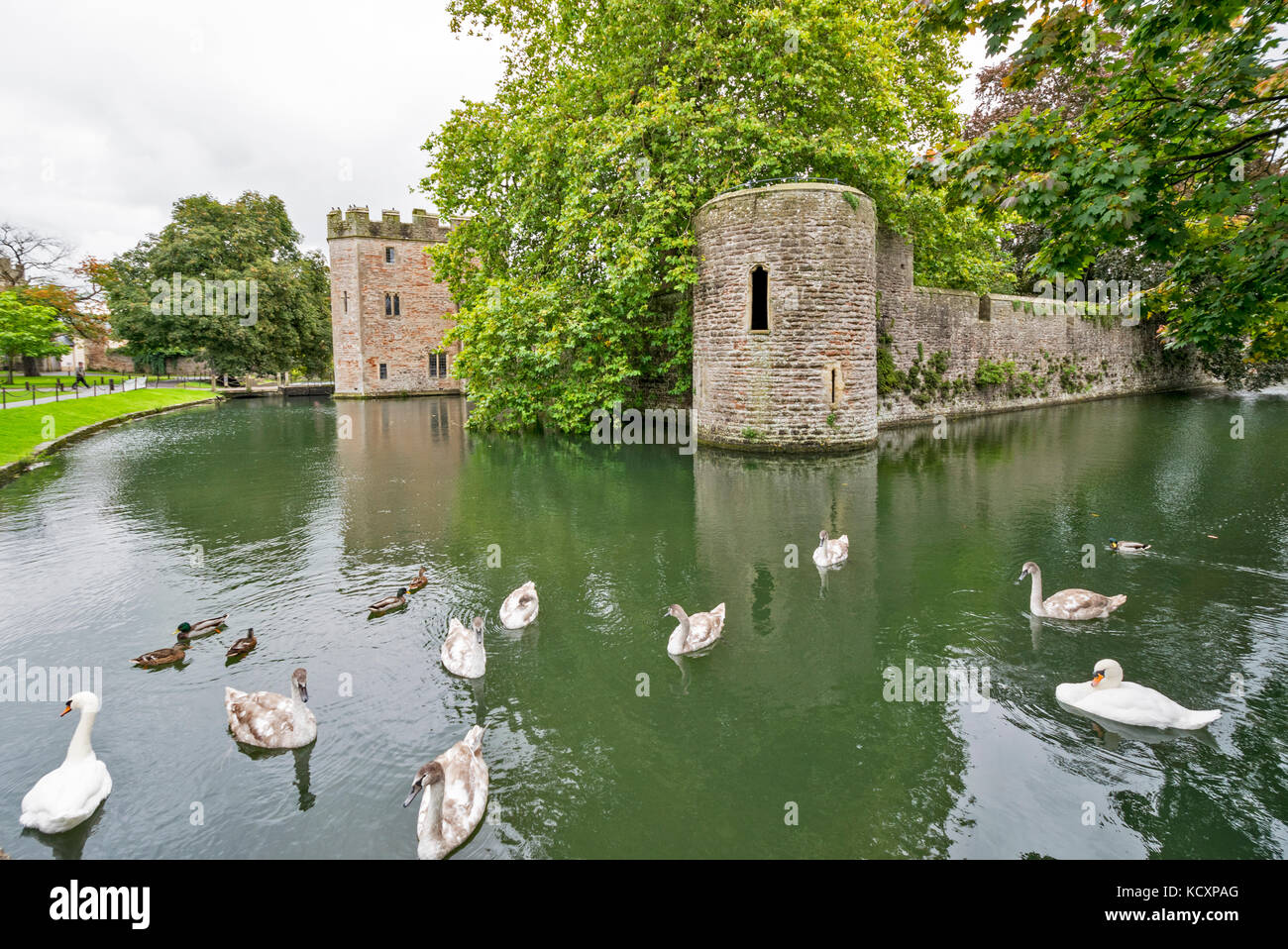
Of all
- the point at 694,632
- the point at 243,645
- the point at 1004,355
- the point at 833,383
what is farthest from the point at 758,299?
the point at 1004,355

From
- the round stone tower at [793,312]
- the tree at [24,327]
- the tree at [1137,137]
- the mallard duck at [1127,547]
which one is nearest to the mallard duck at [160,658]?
the tree at [1137,137]

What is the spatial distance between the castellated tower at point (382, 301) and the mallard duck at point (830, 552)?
38692 mm

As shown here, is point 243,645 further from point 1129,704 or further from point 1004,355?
point 1004,355

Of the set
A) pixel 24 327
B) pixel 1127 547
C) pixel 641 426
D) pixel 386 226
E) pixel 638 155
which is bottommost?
pixel 1127 547

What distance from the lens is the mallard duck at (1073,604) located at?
6883mm

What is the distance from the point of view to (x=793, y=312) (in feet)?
56.3

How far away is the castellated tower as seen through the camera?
42.5 metres

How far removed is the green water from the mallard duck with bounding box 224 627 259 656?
0.20 m

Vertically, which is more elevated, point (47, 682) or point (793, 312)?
point (793, 312)

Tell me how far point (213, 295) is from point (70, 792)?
45784mm

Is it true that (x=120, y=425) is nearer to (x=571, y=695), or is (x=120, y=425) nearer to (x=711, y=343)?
(x=711, y=343)

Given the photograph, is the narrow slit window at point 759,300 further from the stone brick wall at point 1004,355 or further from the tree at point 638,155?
the stone brick wall at point 1004,355

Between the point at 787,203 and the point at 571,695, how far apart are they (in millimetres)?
14823
